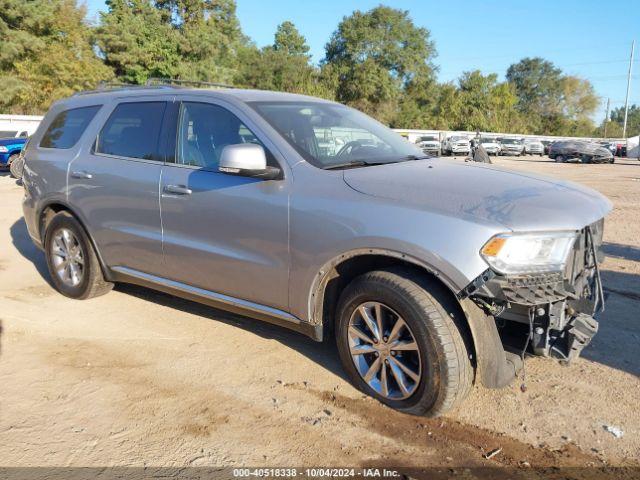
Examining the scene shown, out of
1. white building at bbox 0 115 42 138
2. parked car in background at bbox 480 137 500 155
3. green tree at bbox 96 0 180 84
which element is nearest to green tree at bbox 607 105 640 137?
parked car in background at bbox 480 137 500 155

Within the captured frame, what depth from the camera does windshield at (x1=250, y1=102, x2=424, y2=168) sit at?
3.83 meters

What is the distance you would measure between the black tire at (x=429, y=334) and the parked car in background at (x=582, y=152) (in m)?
35.7

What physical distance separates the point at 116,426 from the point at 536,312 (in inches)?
94.5

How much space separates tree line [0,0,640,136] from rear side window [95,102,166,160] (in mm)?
37970

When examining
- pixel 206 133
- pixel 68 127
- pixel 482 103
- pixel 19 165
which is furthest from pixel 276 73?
pixel 206 133

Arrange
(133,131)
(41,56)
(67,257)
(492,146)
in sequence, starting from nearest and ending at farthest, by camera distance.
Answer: (133,131) < (67,257) < (41,56) < (492,146)

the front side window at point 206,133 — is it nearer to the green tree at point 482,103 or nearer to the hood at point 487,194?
the hood at point 487,194

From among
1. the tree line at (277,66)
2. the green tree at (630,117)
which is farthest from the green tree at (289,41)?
the green tree at (630,117)

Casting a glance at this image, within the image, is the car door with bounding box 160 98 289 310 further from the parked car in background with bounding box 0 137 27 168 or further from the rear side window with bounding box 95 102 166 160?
the parked car in background with bounding box 0 137 27 168

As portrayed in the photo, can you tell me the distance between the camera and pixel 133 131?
4.70 meters

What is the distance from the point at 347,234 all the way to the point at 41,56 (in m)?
43.7

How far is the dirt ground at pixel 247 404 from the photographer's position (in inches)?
117

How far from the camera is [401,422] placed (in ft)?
10.7

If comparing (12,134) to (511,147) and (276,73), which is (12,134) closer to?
(511,147)
